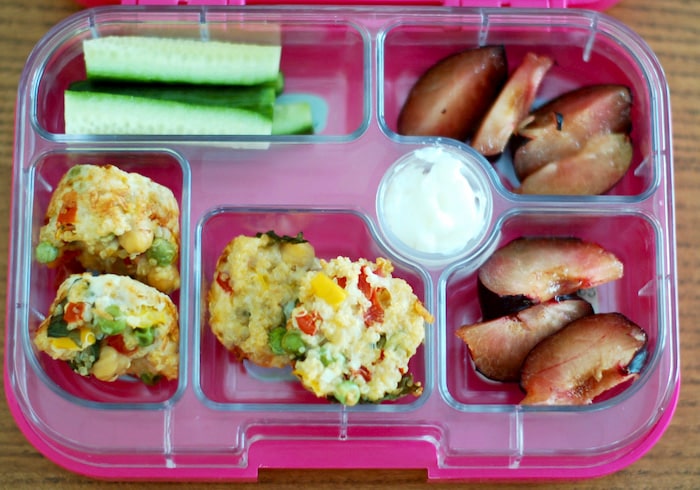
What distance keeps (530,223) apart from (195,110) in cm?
70

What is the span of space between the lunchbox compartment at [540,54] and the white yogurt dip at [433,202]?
0.31ft

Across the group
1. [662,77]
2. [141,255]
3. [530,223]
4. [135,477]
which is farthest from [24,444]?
[662,77]

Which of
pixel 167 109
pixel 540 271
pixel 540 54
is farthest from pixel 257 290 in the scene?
pixel 540 54

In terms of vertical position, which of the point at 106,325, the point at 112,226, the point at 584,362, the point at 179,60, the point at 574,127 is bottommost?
the point at 584,362

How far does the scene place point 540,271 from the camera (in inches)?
64.1

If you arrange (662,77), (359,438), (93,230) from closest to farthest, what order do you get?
(93,230) → (359,438) → (662,77)

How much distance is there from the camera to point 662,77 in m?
1.68

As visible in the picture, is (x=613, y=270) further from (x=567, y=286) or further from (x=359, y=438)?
(x=359, y=438)

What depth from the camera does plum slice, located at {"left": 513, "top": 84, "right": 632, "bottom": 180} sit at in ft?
5.57

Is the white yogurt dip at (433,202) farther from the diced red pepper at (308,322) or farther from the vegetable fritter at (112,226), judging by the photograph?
the vegetable fritter at (112,226)

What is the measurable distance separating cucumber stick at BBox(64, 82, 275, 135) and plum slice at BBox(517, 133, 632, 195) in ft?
1.81

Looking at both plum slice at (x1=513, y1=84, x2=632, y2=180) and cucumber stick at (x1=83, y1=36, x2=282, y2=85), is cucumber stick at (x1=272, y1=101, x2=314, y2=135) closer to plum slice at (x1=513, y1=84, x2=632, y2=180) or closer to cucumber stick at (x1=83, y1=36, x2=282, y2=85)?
cucumber stick at (x1=83, y1=36, x2=282, y2=85)

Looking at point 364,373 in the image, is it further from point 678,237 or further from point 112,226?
point 678,237

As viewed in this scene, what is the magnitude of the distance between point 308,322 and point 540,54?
791 mm
